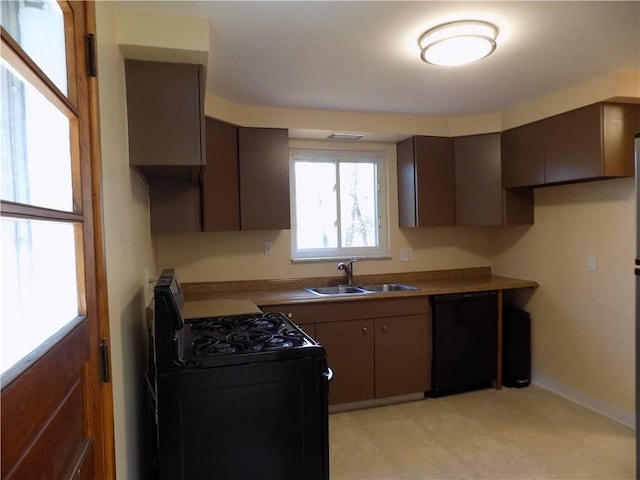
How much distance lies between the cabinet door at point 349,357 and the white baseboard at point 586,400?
1.51 metres

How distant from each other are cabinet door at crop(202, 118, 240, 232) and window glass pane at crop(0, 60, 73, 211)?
1.74 meters

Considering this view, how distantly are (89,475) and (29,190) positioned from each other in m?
0.77

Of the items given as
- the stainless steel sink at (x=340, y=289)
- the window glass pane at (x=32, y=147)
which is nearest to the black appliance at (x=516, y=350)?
the stainless steel sink at (x=340, y=289)

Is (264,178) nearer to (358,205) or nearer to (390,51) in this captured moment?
(358,205)

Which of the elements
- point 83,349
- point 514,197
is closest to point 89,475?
point 83,349

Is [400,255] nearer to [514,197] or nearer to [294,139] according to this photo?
[514,197]

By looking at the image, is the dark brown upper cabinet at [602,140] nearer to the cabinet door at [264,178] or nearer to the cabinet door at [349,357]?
the cabinet door at [349,357]

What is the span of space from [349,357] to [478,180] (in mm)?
1818

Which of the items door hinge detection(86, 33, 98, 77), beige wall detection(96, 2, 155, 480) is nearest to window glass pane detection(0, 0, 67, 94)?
door hinge detection(86, 33, 98, 77)

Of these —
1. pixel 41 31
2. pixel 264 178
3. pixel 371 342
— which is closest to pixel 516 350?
pixel 371 342

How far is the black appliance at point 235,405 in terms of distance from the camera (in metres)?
1.42

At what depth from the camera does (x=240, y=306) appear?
7.99 ft

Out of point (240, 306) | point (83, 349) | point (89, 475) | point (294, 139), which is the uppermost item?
point (294, 139)

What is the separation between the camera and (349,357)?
9.76ft
